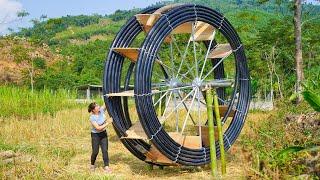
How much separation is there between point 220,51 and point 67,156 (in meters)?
3.66

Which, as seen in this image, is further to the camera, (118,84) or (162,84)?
(162,84)

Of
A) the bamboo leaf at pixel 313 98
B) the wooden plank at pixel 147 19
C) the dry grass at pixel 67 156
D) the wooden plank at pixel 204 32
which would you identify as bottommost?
the dry grass at pixel 67 156

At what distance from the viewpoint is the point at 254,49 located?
26.3 m

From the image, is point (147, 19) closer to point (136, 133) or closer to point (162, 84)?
point (162, 84)

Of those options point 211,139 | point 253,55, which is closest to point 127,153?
point 211,139

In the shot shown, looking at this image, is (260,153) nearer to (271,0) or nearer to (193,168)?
(193,168)

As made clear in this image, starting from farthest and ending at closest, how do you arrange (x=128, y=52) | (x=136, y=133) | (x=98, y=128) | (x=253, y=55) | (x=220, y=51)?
(x=253, y=55) → (x=220, y=51) → (x=128, y=52) → (x=136, y=133) → (x=98, y=128)

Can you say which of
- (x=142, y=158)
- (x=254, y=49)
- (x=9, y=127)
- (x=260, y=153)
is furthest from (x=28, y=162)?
(x=254, y=49)

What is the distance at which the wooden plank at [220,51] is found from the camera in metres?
10.3

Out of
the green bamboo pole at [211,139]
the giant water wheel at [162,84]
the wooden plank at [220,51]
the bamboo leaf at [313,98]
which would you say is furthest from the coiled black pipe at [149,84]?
the bamboo leaf at [313,98]

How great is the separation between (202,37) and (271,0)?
5384mm

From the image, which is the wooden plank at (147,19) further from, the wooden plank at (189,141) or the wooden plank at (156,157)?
the wooden plank at (156,157)

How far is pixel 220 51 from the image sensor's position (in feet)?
34.7

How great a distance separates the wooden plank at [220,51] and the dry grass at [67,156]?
1.88 meters
